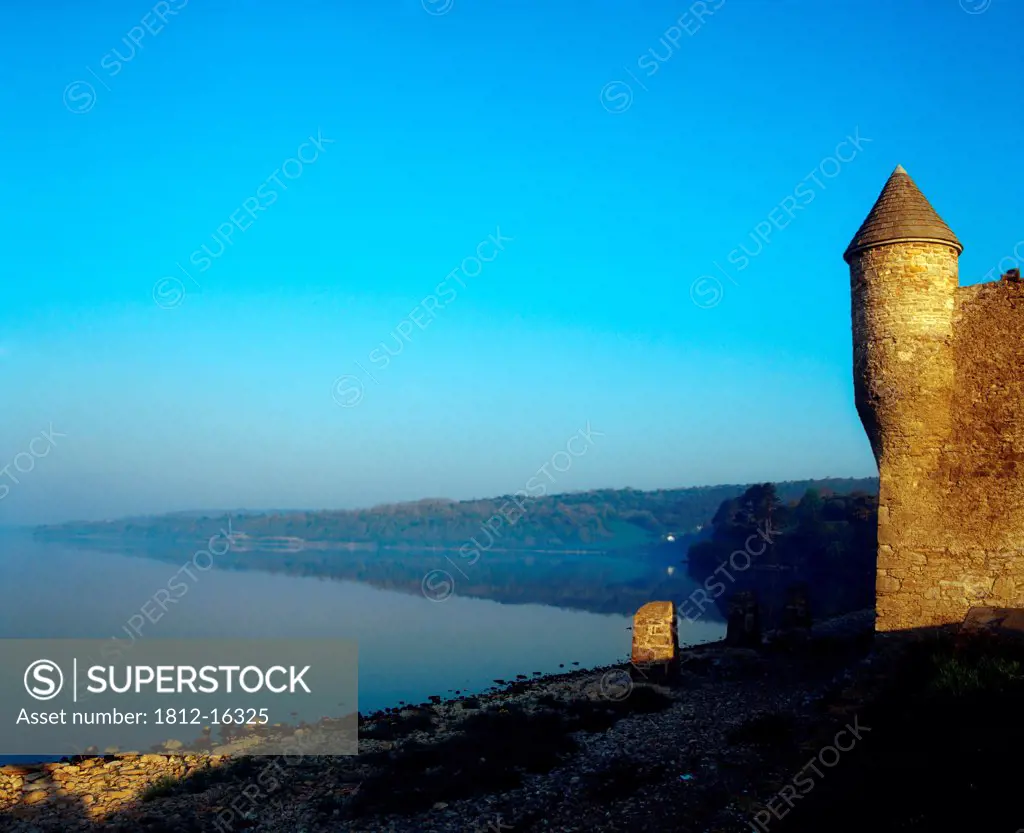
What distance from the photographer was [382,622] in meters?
43.7

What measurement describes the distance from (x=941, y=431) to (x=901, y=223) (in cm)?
381

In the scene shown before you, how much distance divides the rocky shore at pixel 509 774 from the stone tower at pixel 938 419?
2140 millimetres

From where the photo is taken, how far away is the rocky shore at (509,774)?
10078mm

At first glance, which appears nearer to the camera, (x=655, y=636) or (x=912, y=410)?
(x=912, y=410)

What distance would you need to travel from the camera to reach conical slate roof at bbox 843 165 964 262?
544 inches

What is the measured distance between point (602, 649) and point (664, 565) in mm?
76027

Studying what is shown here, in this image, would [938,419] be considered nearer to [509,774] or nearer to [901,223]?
[901,223]

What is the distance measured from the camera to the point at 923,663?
1148 centimetres

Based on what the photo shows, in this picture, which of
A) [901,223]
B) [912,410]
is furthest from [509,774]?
[901,223]

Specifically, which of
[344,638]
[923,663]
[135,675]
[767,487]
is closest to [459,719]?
[923,663]

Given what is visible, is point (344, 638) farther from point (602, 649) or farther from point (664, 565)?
point (664, 565)
